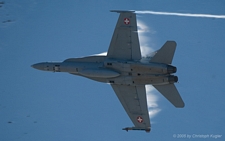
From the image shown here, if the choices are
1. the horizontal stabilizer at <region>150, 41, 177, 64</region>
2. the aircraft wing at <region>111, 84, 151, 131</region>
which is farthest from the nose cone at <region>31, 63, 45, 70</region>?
the horizontal stabilizer at <region>150, 41, 177, 64</region>

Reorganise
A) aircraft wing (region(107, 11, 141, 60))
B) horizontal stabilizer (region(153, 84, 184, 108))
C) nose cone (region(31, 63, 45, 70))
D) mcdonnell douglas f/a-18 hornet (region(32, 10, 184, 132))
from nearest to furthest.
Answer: mcdonnell douglas f/a-18 hornet (region(32, 10, 184, 132)) → horizontal stabilizer (region(153, 84, 184, 108)) → aircraft wing (region(107, 11, 141, 60)) → nose cone (region(31, 63, 45, 70))

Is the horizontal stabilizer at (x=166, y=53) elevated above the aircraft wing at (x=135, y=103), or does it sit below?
above

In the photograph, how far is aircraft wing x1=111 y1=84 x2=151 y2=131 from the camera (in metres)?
23.2

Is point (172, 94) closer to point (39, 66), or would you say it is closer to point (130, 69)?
point (130, 69)

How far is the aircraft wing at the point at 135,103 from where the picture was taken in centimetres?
2325

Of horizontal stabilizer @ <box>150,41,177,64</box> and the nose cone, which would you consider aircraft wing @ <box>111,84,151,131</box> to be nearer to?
horizontal stabilizer @ <box>150,41,177,64</box>

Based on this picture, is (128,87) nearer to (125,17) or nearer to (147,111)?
(147,111)

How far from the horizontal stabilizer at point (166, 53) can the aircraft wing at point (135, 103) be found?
1.63m

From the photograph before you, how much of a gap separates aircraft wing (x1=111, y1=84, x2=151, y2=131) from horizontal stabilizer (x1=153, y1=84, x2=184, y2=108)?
2.91 feet

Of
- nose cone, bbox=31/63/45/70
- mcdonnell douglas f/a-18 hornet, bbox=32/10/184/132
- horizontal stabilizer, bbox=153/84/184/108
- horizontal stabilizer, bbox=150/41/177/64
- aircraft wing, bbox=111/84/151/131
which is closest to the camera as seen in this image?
horizontal stabilizer, bbox=150/41/177/64

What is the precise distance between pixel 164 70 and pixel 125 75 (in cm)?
163

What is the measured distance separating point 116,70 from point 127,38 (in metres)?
1.30

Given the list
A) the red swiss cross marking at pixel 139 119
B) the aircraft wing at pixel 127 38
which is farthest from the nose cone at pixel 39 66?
the red swiss cross marking at pixel 139 119

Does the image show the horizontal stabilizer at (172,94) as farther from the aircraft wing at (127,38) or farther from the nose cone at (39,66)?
the nose cone at (39,66)
